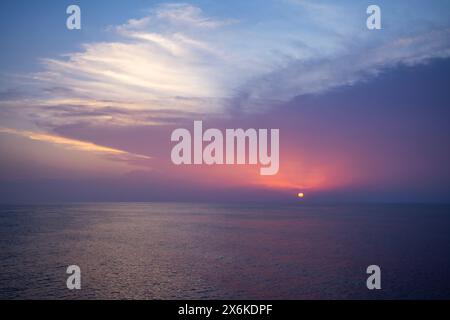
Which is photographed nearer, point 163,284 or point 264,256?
point 163,284

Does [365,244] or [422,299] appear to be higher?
[365,244]

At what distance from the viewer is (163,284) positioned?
3366 centimetres

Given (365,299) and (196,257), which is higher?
(196,257)
